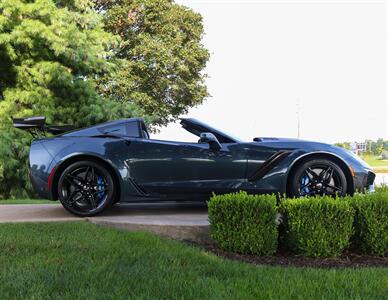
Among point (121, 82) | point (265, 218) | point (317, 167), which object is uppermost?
point (121, 82)

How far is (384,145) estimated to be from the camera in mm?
79938

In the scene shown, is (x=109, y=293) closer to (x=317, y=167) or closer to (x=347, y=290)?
(x=347, y=290)

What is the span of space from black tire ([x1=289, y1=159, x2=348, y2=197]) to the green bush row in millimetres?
915

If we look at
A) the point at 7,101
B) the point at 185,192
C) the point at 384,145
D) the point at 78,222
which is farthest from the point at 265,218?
the point at 384,145

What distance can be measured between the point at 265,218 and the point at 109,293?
164cm

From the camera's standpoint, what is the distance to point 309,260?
3.79m

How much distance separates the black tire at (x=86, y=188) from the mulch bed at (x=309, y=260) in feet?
4.93

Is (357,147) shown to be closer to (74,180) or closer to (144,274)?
(74,180)

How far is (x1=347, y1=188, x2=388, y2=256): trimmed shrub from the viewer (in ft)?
12.8

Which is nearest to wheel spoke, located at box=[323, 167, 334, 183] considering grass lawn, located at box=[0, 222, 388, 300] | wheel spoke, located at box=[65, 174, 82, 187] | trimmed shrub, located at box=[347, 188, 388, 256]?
trimmed shrub, located at box=[347, 188, 388, 256]

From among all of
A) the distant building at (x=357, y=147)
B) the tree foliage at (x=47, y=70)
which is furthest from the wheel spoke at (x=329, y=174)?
the distant building at (x=357, y=147)

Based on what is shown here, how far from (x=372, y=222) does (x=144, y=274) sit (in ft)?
6.97

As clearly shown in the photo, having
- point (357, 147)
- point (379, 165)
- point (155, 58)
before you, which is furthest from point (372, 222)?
point (357, 147)

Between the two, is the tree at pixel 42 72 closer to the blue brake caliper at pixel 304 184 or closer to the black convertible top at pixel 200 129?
the black convertible top at pixel 200 129
